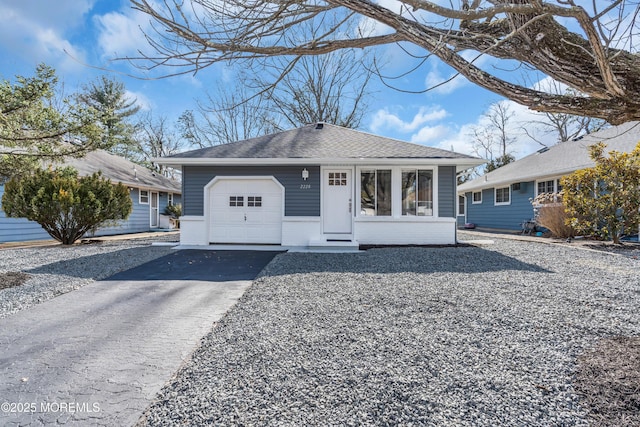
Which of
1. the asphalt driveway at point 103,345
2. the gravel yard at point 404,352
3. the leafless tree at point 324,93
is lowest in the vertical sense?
the asphalt driveway at point 103,345

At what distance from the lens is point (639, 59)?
6.04 feet

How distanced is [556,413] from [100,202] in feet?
38.2

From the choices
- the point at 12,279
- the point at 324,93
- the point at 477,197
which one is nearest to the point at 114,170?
the point at 12,279

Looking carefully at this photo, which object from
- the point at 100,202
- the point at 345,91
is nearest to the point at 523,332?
the point at 100,202

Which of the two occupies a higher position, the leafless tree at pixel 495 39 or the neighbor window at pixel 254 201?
the leafless tree at pixel 495 39

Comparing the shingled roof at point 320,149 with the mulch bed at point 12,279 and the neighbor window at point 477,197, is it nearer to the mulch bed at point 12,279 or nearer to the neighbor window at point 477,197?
the mulch bed at point 12,279

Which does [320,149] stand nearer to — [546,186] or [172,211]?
[546,186]

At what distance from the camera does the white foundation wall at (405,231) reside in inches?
372

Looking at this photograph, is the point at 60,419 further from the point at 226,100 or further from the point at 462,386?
the point at 226,100

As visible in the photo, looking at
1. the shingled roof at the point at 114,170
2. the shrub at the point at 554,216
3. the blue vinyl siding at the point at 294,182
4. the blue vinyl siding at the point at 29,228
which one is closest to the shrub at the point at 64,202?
the blue vinyl siding at the point at 29,228

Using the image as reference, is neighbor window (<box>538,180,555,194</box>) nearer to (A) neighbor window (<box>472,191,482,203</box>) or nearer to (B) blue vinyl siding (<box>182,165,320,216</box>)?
(A) neighbor window (<box>472,191,482,203</box>)

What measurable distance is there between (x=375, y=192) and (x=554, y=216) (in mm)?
6550

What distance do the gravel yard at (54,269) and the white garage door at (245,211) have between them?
170 cm

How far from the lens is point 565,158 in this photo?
13227 mm
